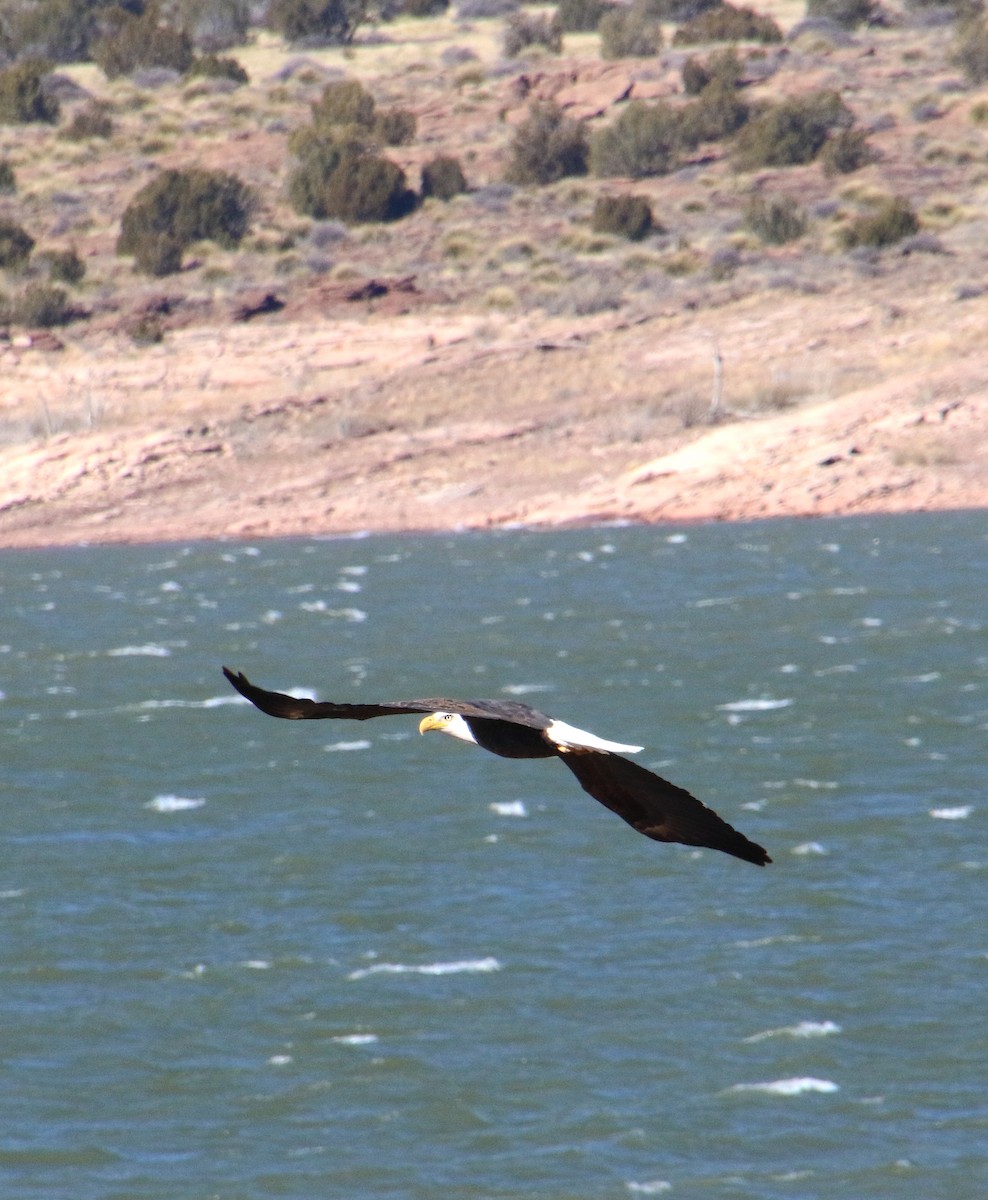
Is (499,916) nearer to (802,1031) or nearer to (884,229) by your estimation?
(802,1031)

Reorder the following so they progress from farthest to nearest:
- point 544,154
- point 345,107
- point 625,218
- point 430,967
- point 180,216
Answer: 1. point 345,107
2. point 544,154
3. point 180,216
4. point 625,218
5. point 430,967

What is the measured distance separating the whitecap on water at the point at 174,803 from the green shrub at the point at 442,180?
32322 millimetres

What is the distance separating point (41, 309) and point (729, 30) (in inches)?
1073

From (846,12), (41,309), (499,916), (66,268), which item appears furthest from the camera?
(846,12)

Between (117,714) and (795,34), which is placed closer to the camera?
(117,714)

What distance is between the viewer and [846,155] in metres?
52.1

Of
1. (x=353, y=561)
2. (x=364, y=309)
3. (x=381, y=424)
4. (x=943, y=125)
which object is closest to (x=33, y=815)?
(x=353, y=561)

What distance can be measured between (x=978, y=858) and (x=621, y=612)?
12.3m

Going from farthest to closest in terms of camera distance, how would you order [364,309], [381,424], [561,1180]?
[364,309], [381,424], [561,1180]

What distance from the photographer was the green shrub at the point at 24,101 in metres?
61.1

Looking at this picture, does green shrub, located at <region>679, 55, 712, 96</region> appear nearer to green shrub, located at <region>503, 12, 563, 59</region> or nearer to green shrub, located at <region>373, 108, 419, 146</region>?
green shrub, located at <region>503, 12, 563, 59</region>

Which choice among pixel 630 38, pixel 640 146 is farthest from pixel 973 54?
pixel 630 38

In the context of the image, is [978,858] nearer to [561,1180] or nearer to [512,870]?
[512,870]

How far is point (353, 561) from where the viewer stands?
36.3 m
